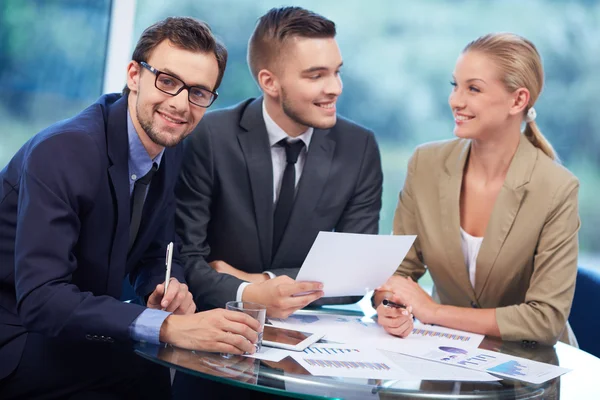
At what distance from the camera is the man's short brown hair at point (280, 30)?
298cm

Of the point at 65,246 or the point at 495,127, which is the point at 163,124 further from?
the point at 495,127

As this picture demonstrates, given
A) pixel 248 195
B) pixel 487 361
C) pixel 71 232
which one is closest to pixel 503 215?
pixel 487 361

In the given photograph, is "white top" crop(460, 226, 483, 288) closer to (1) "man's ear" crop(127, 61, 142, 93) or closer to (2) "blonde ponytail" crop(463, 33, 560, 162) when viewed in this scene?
(2) "blonde ponytail" crop(463, 33, 560, 162)

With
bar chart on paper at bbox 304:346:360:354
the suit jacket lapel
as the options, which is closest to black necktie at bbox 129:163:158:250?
the suit jacket lapel

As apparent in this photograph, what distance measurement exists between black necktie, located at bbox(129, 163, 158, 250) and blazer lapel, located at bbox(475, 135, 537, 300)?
128 cm

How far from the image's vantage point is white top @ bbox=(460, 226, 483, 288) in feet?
9.36

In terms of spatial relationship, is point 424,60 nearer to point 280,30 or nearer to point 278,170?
point 280,30

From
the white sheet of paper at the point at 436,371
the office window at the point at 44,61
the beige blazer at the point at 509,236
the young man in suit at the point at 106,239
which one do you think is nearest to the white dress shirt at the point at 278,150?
the beige blazer at the point at 509,236

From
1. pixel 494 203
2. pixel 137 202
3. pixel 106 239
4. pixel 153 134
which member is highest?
pixel 153 134

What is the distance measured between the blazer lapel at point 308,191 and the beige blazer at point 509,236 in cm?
35

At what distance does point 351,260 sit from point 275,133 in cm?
87

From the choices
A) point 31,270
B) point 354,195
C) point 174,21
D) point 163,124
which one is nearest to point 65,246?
point 31,270

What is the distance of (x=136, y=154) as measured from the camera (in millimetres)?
2295

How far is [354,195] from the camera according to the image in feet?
10.0
